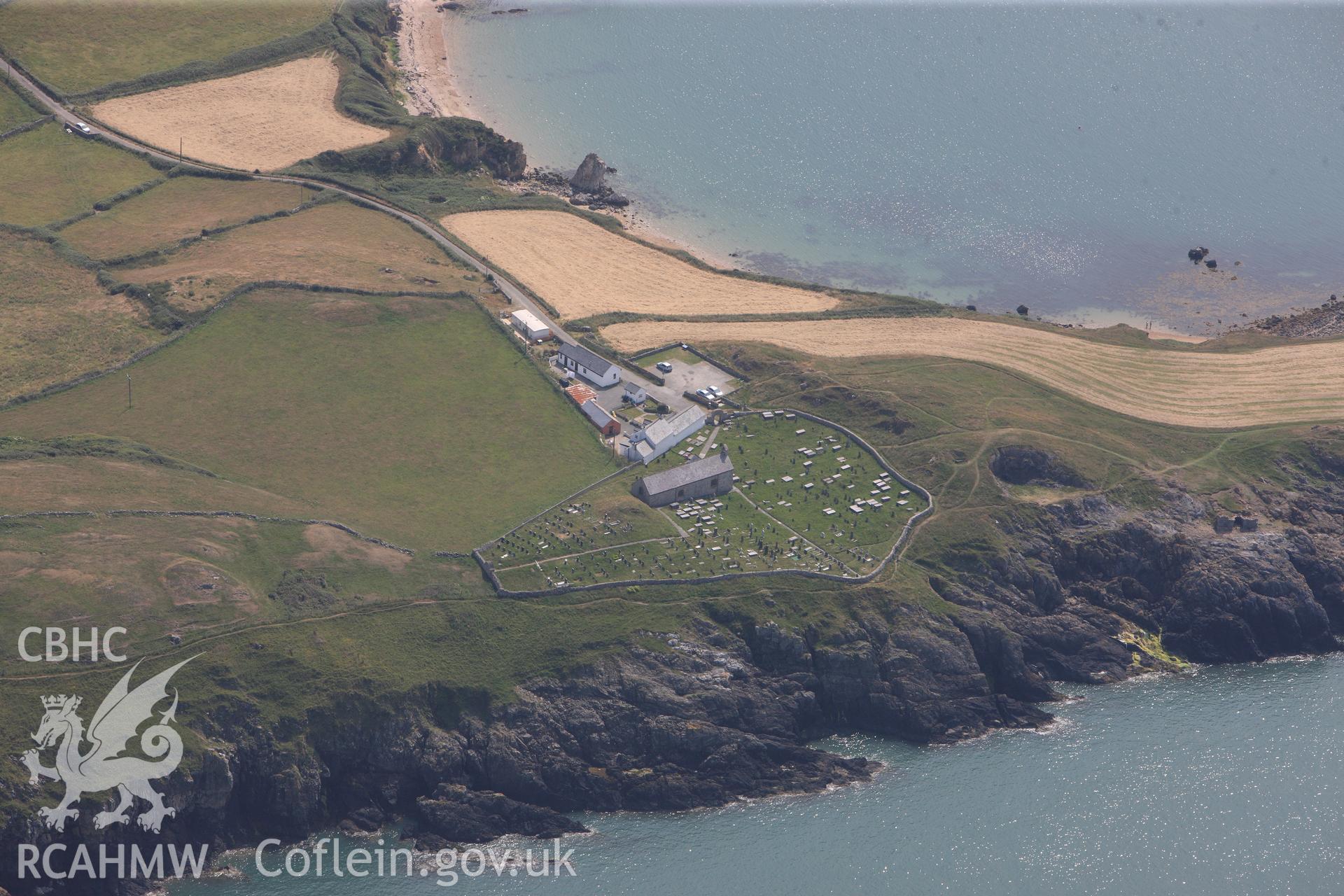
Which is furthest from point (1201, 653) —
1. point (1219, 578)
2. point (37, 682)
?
point (37, 682)

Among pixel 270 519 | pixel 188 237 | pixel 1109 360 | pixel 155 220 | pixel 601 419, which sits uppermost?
pixel 1109 360

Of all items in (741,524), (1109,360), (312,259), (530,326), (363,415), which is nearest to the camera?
(741,524)

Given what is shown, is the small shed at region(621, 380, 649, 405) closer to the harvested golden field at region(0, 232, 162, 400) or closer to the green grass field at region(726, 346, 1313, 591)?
the green grass field at region(726, 346, 1313, 591)

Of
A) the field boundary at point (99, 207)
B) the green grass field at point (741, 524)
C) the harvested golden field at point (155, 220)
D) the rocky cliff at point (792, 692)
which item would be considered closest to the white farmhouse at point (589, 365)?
the green grass field at point (741, 524)

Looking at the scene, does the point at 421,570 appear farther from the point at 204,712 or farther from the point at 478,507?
the point at 204,712

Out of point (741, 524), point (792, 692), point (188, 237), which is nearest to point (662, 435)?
point (741, 524)

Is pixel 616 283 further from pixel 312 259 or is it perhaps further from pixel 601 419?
pixel 601 419

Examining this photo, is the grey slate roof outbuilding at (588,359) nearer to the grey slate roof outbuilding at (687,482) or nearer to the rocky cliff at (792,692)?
the grey slate roof outbuilding at (687,482)

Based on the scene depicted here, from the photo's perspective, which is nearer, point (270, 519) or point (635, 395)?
point (270, 519)
